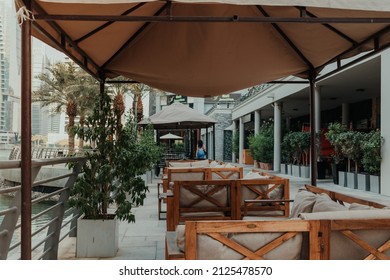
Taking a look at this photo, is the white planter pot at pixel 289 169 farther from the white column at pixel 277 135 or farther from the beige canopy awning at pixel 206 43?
the beige canopy awning at pixel 206 43

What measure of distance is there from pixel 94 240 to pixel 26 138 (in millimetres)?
2100

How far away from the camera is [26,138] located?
244 centimetres

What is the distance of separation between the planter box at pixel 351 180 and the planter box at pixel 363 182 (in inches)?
5.3

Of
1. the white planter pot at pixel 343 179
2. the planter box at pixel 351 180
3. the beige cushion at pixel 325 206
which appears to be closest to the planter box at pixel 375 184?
the planter box at pixel 351 180

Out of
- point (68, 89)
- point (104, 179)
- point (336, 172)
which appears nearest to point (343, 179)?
point (336, 172)

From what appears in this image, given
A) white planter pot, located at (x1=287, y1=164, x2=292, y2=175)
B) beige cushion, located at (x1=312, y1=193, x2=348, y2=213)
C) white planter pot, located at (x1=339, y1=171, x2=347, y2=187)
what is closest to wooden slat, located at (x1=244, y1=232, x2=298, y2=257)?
beige cushion, located at (x1=312, y1=193, x2=348, y2=213)

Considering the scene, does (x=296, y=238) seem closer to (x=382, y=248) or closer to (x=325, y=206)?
(x=382, y=248)

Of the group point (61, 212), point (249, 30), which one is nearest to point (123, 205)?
point (61, 212)

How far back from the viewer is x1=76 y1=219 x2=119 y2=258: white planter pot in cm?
424

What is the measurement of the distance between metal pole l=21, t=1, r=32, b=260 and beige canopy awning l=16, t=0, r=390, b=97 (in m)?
0.62

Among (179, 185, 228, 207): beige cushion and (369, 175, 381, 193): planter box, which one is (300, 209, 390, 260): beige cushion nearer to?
(179, 185, 228, 207): beige cushion

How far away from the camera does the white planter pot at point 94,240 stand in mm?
4242

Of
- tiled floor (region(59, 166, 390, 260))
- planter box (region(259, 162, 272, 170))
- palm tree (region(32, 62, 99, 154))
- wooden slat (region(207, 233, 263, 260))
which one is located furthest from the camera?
palm tree (region(32, 62, 99, 154))
